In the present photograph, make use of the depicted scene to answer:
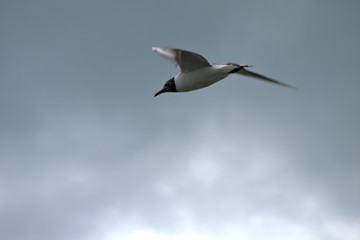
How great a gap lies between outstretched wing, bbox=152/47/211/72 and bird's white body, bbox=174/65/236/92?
23 cm

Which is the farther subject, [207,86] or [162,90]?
[162,90]

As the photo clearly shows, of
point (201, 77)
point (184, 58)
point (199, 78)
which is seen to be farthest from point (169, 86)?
point (184, 58)

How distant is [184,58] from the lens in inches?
646

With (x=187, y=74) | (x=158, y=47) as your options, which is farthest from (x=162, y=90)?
(x=158, y=47)

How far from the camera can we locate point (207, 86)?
60.1 ft

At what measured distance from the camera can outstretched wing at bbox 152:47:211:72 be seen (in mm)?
14375

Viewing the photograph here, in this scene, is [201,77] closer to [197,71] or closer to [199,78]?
[199,78]

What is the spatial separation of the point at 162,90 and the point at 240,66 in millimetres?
5179

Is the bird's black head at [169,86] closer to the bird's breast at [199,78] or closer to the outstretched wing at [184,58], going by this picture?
the bird's breast at [199,78]

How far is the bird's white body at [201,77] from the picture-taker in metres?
16.9

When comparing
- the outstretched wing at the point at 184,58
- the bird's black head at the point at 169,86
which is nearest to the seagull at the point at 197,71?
the outstretched wing at the point at 184,58

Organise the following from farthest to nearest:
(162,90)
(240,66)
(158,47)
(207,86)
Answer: (162,90), (207,86), (240,66), (158,47)

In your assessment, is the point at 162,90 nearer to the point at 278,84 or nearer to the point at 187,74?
the point at 187,74

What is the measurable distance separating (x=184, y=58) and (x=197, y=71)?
3.58 feet
